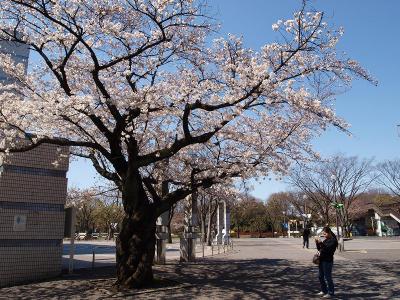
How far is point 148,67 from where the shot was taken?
1177 centimetres

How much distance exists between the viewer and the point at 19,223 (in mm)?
12422

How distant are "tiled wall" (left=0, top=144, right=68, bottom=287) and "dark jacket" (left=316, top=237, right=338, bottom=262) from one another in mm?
7946

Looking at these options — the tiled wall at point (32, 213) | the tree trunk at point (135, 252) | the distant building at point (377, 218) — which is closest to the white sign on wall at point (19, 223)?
the tiled wall at point (32, 213)

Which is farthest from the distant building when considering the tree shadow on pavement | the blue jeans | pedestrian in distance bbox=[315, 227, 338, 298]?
the blue jeans

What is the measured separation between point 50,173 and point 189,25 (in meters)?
6.57

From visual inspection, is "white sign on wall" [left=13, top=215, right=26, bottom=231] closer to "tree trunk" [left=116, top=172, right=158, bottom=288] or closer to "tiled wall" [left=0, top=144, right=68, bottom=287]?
"tiled wall" [left=0, top=144, right=68, bottom=287]

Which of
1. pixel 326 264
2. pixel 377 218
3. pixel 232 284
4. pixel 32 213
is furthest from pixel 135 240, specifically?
pixel 377 218

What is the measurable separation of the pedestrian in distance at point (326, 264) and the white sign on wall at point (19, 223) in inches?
331

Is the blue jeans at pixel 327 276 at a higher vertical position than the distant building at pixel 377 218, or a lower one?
lower

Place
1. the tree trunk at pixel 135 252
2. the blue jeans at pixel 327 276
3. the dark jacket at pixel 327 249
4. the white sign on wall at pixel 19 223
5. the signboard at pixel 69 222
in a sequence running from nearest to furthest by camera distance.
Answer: the blue jeans at pixel 327 276 → the dark jacket at pixel 327 249 → the tree trunk at pixel 135 252 → the white sign on wall at pixel 19 223 → the signboard at pixel 69 222

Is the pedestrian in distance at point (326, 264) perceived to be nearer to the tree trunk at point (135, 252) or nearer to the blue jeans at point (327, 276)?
the blue jeans at point (327, 276)

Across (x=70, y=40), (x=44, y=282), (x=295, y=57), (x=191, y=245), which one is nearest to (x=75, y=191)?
(x=191, y=245)

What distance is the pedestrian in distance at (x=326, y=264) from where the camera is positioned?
32.0 feet

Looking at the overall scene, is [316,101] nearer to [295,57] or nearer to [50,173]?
[295,57]
